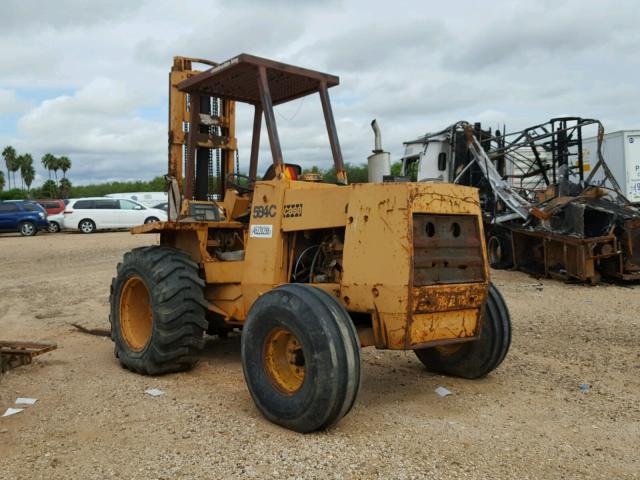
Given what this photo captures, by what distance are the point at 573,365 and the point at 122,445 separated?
417 cm

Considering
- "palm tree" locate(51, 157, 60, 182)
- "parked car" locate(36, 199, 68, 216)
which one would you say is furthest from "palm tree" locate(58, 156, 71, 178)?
"parked car" locate(36, 199, 68, 216)

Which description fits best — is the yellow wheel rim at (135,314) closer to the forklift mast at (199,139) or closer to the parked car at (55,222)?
the forklift mast at (199,139)

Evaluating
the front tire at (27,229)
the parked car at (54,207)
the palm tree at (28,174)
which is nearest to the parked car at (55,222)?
the parked car at (54,207)

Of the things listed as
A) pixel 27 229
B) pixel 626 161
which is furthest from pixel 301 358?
pixel 27 229

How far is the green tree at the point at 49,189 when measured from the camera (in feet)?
213

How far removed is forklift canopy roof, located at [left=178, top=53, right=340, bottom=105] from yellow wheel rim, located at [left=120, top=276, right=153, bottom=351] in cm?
193

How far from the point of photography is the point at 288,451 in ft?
12.6

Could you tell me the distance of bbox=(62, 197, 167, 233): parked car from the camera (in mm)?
25375

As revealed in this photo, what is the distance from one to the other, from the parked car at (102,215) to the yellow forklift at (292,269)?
19.4 metres

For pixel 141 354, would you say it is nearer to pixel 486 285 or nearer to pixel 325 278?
pixel 325 278

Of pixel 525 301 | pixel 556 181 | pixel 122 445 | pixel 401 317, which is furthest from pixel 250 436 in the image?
pixel 556 181

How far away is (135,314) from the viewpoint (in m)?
6.35

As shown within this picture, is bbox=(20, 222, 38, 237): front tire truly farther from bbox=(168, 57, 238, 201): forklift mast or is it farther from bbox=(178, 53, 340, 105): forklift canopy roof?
bbox=(178, 53, 340, 105): forklift canopy roof

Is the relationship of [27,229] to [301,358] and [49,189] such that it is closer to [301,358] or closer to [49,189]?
[301,358]
